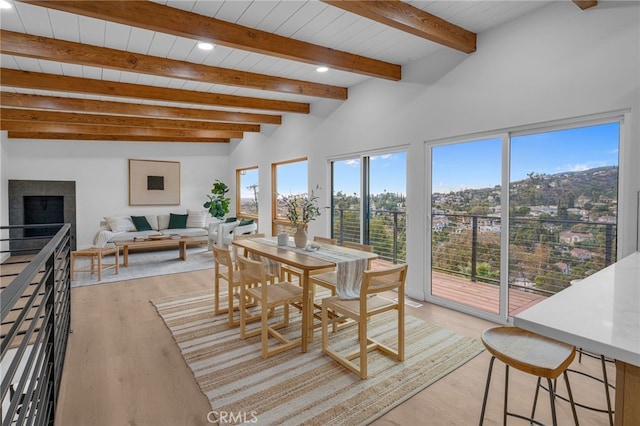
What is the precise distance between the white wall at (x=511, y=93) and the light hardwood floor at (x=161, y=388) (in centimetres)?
125

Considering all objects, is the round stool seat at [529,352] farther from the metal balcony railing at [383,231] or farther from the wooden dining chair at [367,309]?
the metal balcony railing at [383,231]

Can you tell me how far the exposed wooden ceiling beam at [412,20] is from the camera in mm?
2363

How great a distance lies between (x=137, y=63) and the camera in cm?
342

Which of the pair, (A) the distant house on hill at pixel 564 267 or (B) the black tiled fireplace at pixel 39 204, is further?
(B) the black tiled fireplace at pixel 39 204

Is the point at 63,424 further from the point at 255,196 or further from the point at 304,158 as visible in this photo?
the point at 255,196

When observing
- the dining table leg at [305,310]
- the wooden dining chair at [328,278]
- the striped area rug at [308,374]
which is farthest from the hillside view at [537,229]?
the dining table leg at [305,310]

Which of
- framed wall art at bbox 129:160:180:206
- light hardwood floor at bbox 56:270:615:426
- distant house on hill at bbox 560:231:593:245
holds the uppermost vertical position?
framed wall art at bbox 129:160:180:206

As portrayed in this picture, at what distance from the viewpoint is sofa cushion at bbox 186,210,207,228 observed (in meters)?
8.18

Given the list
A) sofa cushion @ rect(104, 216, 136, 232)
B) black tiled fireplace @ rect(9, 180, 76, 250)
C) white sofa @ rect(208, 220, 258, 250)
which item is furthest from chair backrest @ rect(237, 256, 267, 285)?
black tiled fireplace @ rect(9, 180, 76, 250)

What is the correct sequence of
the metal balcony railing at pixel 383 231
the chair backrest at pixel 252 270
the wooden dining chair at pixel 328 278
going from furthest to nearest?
the metal balcony railing at pixel 383 231 < the wooden dining chair at pixel 328 278 < the chair backrest at pixel 252 270

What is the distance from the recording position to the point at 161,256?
22.6ft

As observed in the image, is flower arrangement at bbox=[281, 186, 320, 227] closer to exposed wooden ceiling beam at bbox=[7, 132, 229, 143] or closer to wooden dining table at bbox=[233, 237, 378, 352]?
wooden dining table at bbox=[233, 237, 378, 352]

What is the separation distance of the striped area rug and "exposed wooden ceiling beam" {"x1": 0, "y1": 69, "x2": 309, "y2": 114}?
2.99 metres

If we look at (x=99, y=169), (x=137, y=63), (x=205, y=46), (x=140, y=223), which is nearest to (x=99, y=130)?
(x=99, y=169)
